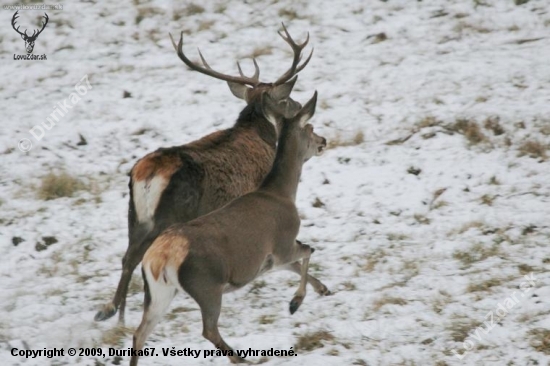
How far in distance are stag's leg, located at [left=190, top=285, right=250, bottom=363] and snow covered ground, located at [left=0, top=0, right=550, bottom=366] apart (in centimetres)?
24

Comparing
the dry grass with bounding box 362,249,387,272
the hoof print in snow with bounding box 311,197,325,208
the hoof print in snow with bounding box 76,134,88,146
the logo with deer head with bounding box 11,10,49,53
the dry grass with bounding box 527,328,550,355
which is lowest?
the dry grass with bounding box 362,249,387,272

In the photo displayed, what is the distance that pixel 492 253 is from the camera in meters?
7.11

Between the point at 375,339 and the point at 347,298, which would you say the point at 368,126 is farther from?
the point at 375,339

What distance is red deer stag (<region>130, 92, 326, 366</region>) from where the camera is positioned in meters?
5.42

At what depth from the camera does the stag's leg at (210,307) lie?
17.7ft

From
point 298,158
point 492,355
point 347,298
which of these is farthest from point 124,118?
point 492,355

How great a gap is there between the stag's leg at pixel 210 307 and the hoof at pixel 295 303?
1018 millimetres

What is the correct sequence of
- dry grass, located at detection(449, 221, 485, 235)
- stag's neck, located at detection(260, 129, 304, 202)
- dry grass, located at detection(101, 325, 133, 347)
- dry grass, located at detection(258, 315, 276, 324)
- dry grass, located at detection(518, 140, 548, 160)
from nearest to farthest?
dry grass, located at detection(101, 325, 133, 347), dry grass, located at detection(258, 315, 276, 324), stag's neck, located at detection(260, 129, 304, 202), dry grass, located at detection(449, 221, 485, 235), dry grass, located at detection(518, 140, 548, 160)

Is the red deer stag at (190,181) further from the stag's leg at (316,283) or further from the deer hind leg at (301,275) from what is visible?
the deer hind leg at (301,275)

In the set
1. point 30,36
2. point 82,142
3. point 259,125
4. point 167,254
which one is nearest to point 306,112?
point 259,125

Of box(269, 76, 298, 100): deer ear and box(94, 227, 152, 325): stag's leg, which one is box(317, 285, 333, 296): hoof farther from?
box(269, 76, 298, 100): deer ear

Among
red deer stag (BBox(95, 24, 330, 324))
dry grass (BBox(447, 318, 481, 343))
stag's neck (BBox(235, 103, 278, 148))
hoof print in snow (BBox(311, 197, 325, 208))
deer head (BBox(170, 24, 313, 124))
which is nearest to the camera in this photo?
dry grass (BBox(447, 318, 481, 343))

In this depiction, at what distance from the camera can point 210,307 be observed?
17.9 feet

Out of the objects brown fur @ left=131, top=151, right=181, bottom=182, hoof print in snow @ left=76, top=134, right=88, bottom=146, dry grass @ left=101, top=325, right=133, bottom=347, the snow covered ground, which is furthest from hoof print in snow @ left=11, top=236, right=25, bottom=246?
hoof print in snow @ left=76, top=134, right=88, bottom=146
